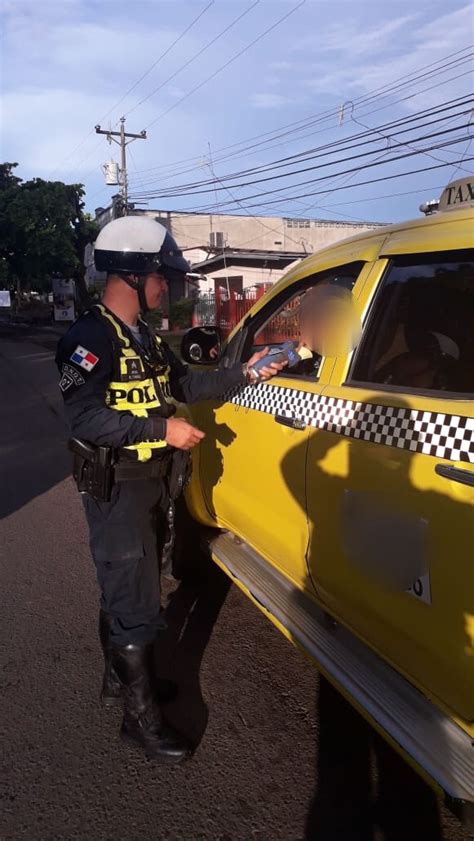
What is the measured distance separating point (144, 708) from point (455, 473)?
151cm

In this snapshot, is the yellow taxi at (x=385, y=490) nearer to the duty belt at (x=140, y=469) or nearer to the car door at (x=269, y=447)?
the car door at (x=269, y=447)

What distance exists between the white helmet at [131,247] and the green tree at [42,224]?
3557 cm

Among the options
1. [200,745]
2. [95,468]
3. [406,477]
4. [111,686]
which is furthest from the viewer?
[111,686]

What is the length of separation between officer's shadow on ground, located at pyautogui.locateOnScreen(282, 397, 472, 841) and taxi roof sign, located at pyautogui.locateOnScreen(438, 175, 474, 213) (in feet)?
2.74

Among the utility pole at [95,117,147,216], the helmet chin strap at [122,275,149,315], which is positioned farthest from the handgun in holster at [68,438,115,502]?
the utility pole at [95,117,147,216]

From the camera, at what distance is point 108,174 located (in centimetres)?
3262

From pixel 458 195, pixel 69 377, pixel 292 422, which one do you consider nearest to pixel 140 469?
pixel 69 377

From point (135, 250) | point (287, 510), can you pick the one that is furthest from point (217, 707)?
point (135, 250)

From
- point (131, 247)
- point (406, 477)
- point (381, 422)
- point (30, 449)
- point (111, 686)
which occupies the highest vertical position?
point (131, 247)

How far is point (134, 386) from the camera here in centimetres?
233

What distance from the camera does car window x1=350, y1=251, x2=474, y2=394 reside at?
2.11 metres

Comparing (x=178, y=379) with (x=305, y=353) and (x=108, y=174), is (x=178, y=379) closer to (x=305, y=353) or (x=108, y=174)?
(x=305, y=353)

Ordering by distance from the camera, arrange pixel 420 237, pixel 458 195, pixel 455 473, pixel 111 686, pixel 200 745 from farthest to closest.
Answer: pixel 111 686, pixel 200 745, pixel 458 195, pixel 420 237, pixel 455 473

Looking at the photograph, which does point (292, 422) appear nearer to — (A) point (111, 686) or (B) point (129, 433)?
(B) point (129, 433)
